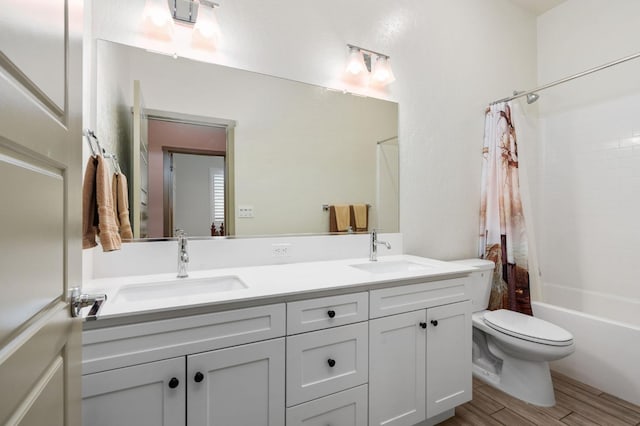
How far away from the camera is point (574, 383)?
198cm

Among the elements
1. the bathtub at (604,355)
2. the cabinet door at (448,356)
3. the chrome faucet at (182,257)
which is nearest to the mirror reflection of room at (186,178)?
the chrome faucet at (182,257)

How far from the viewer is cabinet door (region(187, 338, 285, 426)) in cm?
101

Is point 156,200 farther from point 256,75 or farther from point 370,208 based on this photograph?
point 370,208

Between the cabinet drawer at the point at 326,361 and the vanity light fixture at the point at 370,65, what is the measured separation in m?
1.55

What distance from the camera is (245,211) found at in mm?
1663

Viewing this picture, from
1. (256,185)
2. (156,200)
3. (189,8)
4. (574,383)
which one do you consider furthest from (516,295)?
(189,8)

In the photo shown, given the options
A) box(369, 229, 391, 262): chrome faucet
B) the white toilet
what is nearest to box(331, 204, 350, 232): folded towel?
box(369, 229, 391, 262): chrome faucet

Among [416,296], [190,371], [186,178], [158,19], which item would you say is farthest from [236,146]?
[416,296]

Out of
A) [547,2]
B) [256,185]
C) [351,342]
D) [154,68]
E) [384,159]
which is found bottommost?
[351,342]

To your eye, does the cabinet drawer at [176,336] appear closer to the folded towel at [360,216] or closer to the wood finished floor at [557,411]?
the folded towel at [360,216]

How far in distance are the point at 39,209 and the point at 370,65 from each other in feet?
6.41

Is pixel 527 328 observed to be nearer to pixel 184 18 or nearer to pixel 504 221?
pixel 504 221

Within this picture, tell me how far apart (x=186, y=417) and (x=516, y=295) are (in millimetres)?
2271

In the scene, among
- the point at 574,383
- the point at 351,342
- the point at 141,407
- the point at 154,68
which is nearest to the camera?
the point at 141,407
